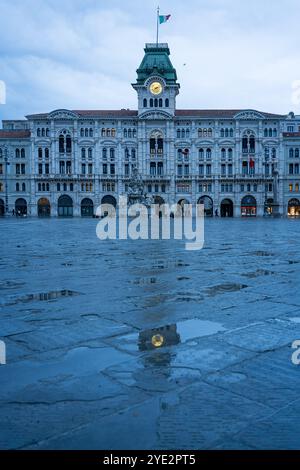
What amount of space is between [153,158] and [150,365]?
7235 cm

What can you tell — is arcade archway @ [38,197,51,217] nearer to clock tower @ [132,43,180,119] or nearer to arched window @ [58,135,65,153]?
arched window @ [58,135,65,153]

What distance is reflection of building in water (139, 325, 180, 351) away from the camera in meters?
4.16

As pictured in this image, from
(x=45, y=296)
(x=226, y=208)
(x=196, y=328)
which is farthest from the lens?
(x=226, y=208)

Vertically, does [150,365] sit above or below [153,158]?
below

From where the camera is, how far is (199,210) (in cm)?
7525

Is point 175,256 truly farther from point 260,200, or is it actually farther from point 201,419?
point 260,200

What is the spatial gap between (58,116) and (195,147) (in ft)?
72.1

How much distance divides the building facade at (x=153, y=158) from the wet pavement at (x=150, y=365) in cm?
6804

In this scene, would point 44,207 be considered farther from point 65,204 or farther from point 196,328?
point 196,328

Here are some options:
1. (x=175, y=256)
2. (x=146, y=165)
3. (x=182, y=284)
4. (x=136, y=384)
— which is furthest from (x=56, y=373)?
(x=146, y=165)

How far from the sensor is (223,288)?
7117 mm

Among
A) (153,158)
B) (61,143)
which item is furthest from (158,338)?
(61,143)

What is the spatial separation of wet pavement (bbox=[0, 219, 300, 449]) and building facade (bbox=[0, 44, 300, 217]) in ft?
223
